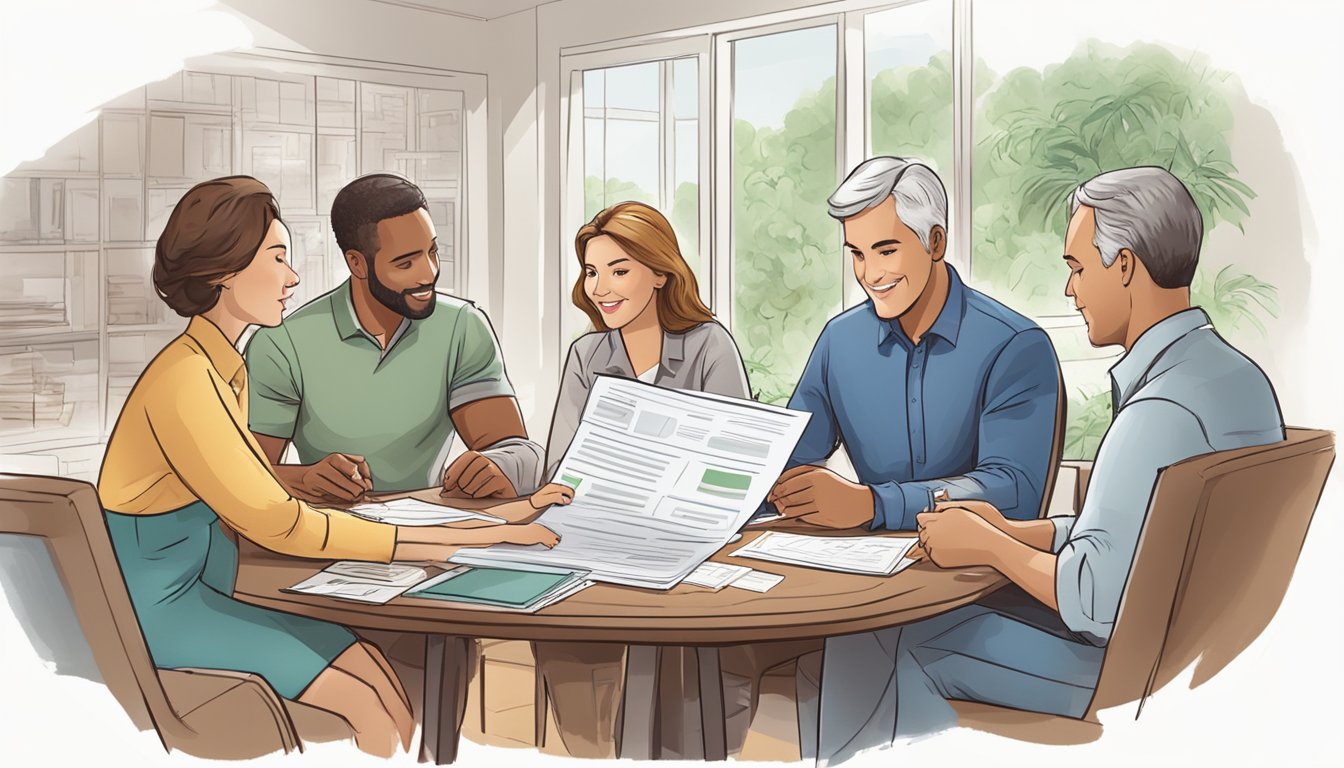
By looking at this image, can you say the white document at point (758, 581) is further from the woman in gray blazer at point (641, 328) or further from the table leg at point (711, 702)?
the woman in gray blazer at point (641, 328)

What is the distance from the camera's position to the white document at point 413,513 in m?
2.33

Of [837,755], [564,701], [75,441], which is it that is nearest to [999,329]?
[837,755]

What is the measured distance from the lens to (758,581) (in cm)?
190

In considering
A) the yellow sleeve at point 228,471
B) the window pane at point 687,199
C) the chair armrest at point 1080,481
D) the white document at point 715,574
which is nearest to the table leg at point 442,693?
the yellow sleeve at point 228,471

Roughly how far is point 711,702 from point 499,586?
0.56 metres

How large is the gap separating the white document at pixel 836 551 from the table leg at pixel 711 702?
0.75 feet

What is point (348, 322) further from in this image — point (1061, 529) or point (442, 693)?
point (1061, 529)

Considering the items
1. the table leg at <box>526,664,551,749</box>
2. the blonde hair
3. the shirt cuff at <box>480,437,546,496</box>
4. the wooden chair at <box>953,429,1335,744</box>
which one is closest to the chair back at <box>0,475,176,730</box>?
the table leg at <box>526,664,551,749</box>

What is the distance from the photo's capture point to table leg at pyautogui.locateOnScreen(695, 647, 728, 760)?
209cm

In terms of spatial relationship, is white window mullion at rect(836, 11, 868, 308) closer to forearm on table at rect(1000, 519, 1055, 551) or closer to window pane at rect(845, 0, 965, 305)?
window pane at rect(845, 0, 965, 305)

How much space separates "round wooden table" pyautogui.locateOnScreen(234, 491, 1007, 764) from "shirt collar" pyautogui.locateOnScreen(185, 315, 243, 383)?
1.29ft

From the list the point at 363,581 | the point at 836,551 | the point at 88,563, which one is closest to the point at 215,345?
the point at 88,563

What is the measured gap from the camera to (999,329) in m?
2.43

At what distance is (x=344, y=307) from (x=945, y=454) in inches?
68.9
